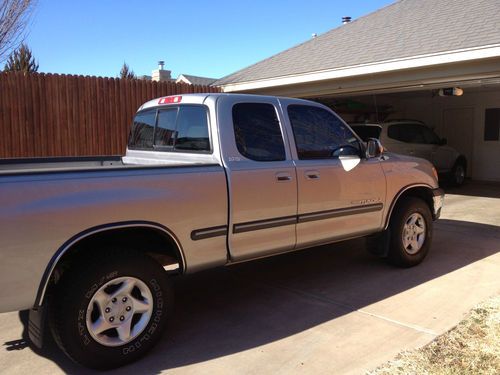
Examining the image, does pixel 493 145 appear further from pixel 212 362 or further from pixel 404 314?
pixel 212 362

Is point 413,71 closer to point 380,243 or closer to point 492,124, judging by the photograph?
point 380,243

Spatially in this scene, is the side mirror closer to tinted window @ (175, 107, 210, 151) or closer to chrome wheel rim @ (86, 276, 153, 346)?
tinted window @ (175, 107, 210, 151)

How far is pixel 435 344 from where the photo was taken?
12.3ft

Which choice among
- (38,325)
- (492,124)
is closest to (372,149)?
(38,325)

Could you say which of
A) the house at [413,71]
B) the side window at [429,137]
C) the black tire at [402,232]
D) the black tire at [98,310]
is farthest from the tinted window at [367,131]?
the black tire at [98,310]

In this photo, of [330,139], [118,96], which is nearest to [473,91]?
[118,96]

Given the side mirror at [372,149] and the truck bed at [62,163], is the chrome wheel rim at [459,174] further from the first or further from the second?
the truck bed at [62,163]

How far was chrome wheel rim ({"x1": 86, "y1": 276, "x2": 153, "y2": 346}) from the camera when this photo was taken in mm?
3395

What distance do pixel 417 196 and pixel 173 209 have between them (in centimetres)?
359

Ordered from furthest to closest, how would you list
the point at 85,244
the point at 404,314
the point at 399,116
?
the point at 399,116, the point at 404,314, the point at 85,244

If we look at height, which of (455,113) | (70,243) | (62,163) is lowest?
(70,243)

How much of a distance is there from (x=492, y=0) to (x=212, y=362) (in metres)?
11.0

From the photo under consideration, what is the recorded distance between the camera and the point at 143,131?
5.20 metres

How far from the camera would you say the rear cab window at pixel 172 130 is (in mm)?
4332
